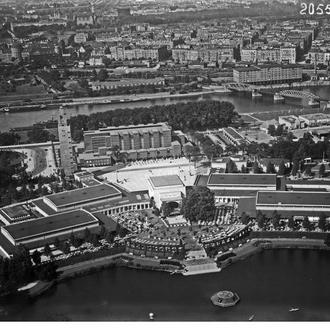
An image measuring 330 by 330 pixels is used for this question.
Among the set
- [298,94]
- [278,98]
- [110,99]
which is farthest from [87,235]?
[298,94]

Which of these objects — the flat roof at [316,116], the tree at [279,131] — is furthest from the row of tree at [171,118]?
the flat roof at [316,116]

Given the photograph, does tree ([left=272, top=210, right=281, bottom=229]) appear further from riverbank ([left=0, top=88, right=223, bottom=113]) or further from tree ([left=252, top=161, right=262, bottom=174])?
riverbank ([left=0, top=88, right=223, bottom=113])

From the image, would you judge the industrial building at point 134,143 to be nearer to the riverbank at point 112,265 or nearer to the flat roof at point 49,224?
the flat roof at point 49,224

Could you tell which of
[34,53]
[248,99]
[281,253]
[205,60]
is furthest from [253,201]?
[205,60]

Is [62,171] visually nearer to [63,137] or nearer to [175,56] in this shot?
[63,137]

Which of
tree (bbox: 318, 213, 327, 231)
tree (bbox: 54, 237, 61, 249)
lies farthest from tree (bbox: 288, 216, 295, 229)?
tree (bbox: 54, 237, 61, 249)

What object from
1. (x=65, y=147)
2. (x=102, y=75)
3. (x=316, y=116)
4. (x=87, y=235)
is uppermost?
(x=102, y=75)

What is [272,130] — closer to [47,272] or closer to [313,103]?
[313,103]
